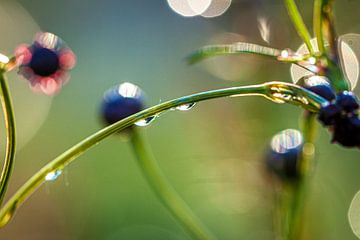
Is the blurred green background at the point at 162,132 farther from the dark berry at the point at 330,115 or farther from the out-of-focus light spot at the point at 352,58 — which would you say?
the dark berry at the point at 330,115

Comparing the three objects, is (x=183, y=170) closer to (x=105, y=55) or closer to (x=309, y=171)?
(x=309, y=171)

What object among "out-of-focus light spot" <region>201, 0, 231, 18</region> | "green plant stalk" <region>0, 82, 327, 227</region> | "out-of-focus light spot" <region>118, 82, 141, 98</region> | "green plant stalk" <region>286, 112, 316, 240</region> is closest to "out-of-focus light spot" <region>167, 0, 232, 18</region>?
"out-of-focus light spot" <region>201, 0, 231, 18</region>

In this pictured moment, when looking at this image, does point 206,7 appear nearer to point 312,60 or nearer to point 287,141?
point 287,141

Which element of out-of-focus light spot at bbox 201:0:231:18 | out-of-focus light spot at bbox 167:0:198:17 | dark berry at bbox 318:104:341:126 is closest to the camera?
dark berry at bbox 318:104:341:126

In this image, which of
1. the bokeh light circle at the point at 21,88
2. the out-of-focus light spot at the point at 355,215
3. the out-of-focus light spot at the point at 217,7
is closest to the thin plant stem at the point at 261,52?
the out-of-focus light spot at the point at 355,215

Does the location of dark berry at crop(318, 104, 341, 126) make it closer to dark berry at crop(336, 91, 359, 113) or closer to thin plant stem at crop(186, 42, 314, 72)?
dark berry at crop(336, 91, 359, 113)
